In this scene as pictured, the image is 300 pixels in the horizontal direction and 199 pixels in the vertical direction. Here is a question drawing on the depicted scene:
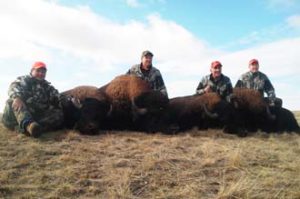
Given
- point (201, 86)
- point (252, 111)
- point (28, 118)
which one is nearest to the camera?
point (28, 118)

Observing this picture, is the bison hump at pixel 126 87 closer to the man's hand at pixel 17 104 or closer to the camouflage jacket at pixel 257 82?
the man's hand at pixel 17 104

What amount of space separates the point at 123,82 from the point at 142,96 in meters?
0.60

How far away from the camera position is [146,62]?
32.9 feet

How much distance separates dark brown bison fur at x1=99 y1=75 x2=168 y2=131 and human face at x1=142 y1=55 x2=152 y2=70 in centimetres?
66

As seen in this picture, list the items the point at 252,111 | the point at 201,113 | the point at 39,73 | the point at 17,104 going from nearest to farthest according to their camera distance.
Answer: the point at 17,104 < the point at 39,73 < the point at 201,113 < the point at 252,111

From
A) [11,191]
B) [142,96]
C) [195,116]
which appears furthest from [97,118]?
[11,191]

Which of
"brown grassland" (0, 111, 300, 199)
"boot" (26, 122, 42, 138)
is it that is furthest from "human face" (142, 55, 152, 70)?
"boot" (26, 122, 42, 138)

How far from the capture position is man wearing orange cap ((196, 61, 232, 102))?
33.3 ft

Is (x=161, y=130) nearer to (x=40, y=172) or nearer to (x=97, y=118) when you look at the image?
(x=97, y=118)

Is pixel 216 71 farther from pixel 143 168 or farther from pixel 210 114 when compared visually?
pixel 143 168

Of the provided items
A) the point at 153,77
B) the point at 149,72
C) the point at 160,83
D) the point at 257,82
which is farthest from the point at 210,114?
the point at 257,82

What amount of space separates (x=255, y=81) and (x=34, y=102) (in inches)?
214

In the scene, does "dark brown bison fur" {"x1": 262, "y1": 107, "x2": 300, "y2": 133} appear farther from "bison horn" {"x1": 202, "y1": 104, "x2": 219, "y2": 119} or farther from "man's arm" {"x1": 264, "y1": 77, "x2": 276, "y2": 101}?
"bison horn" {"x1": 202, "y1": 104, "x2": 219, "y2": 119}

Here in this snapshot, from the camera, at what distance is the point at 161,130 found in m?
8.79
